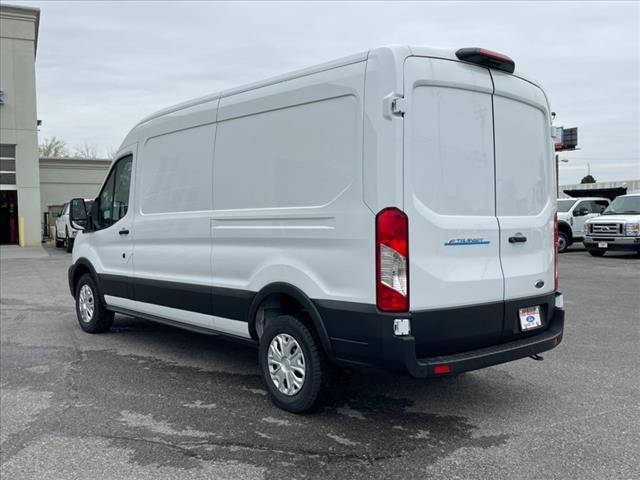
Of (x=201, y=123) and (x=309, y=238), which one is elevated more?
(x=201, y=123)

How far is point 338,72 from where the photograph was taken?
4238mm

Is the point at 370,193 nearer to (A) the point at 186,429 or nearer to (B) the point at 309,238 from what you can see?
(B) the point at 309,238

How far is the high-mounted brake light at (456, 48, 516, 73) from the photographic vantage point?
4.24m

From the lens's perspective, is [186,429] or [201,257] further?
[201,257]

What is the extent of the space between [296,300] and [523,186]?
191 cm

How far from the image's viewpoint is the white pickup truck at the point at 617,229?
55.1 feet

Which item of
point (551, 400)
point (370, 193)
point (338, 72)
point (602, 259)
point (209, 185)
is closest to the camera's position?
point (370, 193)

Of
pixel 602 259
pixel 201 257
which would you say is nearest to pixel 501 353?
pixel 201 257

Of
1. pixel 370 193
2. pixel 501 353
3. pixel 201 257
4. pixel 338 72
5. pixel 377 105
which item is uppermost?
pixel 338 72

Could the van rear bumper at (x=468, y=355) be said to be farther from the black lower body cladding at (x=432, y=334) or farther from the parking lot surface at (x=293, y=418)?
the parking lot surface at (x=293, y=418)

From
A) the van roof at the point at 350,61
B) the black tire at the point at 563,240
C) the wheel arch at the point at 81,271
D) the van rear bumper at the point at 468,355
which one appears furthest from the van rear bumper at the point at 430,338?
the black tire at the point at 563,240

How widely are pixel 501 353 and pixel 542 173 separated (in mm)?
1525

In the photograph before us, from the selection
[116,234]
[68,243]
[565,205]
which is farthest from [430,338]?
[68,243]

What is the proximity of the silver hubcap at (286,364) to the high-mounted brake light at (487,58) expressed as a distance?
2328mm
